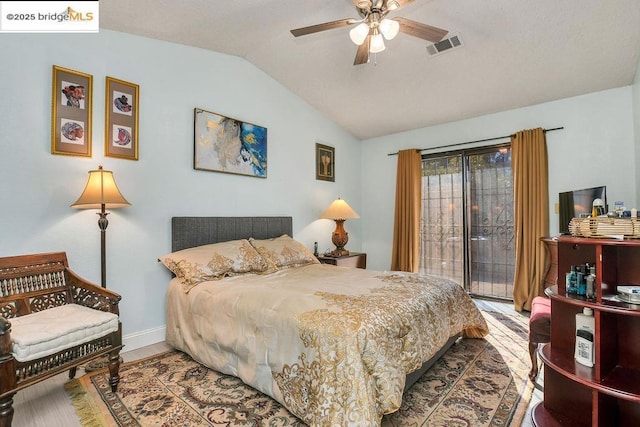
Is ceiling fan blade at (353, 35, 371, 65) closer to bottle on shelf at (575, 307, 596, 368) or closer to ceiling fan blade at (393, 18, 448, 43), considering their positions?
ceiling fan blade at (393, 18, 448, 43)

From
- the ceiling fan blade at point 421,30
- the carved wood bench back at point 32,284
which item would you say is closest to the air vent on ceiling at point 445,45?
the ceiling fan blade at point 421,30

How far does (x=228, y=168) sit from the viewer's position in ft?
11.9

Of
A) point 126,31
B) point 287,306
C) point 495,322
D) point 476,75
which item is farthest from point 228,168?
point 495,322

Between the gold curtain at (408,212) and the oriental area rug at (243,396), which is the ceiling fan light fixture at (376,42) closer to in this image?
the oriental area rug at (243,396)

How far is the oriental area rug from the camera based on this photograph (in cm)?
186

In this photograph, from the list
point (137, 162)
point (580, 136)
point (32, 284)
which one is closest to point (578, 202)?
point (580, 136)

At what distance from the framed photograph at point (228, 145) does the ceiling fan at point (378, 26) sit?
63.0 inches

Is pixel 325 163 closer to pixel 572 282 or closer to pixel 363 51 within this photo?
pixel 363 51

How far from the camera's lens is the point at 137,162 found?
293 centimetres

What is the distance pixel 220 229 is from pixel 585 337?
10.3 ft

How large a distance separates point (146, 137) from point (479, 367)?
11.7ft

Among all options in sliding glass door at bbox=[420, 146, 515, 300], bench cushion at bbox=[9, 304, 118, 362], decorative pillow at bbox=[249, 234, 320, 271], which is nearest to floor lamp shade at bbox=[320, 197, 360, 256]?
decorative pillow at bbox=[249, 234, 320, 271]

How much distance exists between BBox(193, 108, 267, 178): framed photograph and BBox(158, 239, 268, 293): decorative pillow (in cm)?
97

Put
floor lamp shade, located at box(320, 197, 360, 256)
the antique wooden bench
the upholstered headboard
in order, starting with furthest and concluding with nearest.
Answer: floor lamp shade, located at box(320, 197, 360, 256), the upholstered headboard, the antique wooden bench
